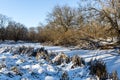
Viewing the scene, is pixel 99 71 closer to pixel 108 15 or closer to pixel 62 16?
pixel 108 15

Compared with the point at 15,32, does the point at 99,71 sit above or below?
below

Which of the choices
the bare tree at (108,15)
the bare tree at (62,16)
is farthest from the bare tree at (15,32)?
the bare tree at (108,15)

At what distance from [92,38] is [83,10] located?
238cm

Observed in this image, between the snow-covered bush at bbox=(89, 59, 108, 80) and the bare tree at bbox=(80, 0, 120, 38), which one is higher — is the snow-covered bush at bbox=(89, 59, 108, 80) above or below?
below

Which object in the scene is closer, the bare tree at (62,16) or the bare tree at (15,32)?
the bare tree at (62,16)

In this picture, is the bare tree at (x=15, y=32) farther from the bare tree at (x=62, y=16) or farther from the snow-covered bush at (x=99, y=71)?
the snow-covered bush at (x=99, y=71)

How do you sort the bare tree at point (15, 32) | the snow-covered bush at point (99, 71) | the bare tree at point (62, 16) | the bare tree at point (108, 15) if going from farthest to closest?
1. the bare tree at point (15, 32)
2. the bare tree at point (62, 16)
3. the bare tree at point (108, 15)
4. the snow-covered bush at point (99, 71)

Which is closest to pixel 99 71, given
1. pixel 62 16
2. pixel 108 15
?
pixel 108 15

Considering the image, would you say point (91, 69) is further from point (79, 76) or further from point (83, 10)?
point (83, 10)

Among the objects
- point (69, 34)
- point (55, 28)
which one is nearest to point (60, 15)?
point (55, 28)

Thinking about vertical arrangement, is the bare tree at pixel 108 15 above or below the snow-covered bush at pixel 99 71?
above

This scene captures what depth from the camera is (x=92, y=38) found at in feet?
59.6

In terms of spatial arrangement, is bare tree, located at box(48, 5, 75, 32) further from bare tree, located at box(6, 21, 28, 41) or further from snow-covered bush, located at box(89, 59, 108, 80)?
snow-covered bush, located at box(89, 59, 108, 80)

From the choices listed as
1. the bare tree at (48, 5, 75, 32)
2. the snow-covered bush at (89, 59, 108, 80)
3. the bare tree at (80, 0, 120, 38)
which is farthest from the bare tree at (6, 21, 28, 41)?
the snow-covered bush at (89, 59, 108, 80)
